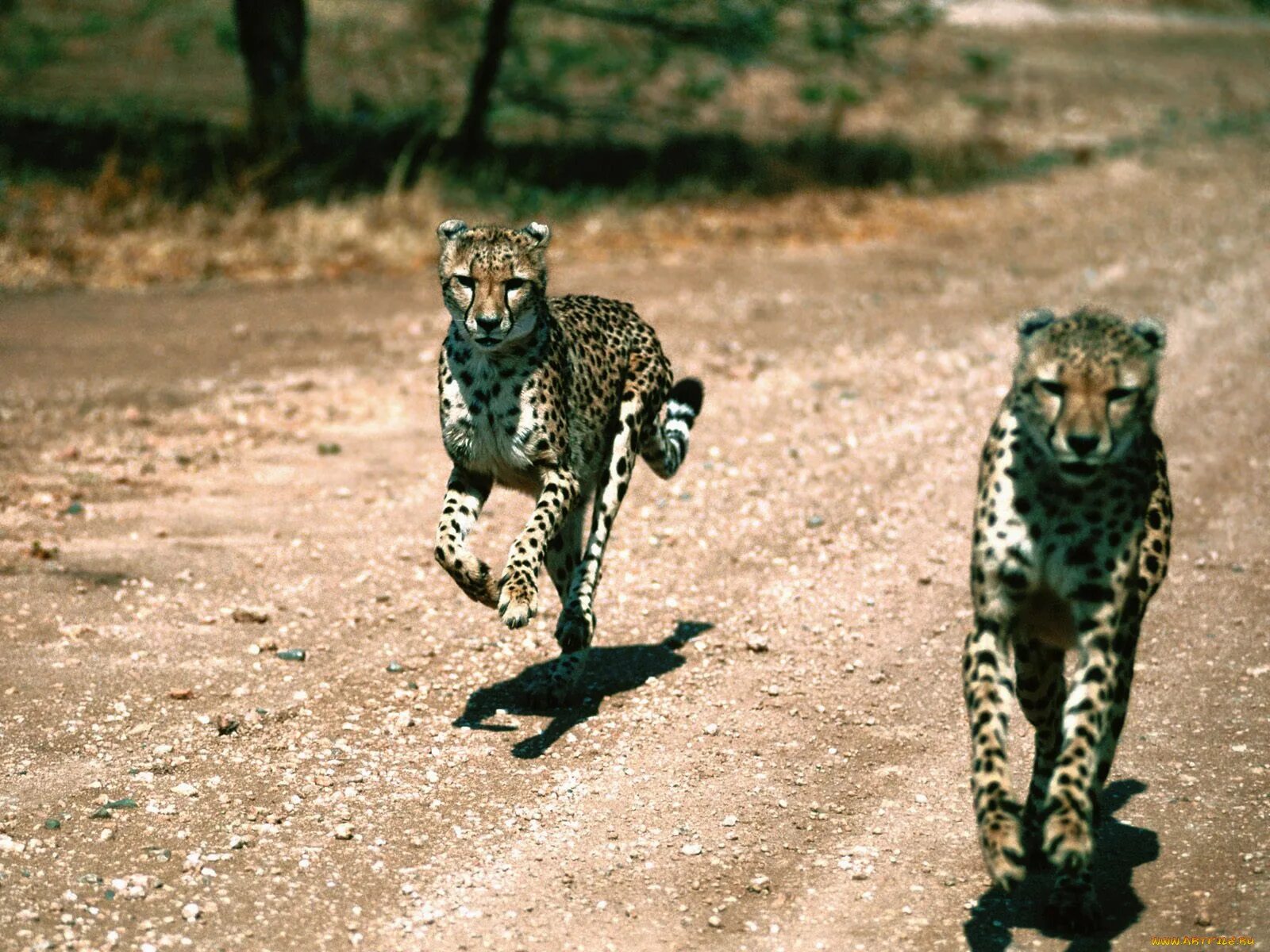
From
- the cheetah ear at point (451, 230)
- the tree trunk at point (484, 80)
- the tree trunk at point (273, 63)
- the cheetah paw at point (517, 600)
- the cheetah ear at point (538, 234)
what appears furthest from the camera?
the tree trunk at point (484, 80)

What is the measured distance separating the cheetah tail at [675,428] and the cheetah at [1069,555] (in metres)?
2.42

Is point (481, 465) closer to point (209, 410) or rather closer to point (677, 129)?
point (209, 410)

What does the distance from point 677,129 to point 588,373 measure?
1307 centimetres

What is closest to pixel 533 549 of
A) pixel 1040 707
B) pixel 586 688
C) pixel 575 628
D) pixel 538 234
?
pixel 575 628

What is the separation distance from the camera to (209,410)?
10.1m

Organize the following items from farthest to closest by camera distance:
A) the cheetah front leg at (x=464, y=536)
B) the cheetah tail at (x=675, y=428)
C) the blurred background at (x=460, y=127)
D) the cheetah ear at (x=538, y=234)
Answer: the blurred background at (x=460, y=127)
the cheetah tail at (x=675, y=428)
the cheetah ear at (x=538, y=234)
the cheetah front leg at (x=464, y=536)

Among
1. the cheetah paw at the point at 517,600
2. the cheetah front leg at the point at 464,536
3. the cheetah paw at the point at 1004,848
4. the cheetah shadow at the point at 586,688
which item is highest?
the cheetah front leg at the point at 464,536

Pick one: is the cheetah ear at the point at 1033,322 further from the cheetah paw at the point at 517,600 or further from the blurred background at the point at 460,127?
the blurred background at the point at 460,127

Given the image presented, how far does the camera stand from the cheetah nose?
432cm

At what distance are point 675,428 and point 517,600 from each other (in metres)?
1.69

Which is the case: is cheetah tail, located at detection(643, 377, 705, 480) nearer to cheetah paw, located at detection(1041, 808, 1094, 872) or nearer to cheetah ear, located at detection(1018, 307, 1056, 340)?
cheetah ear, located at detection(1018, 307, 1056, 340)

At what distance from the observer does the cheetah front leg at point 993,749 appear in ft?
14.0

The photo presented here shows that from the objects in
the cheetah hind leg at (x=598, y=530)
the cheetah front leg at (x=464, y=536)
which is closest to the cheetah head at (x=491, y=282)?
the cheetah front leg at (x=464, y=536)

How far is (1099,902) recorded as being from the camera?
5008 millimetres
